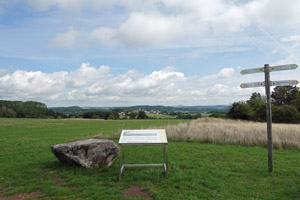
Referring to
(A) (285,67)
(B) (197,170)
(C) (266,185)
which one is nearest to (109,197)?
(B) (197,170)

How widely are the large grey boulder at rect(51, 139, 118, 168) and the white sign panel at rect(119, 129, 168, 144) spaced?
132 cm

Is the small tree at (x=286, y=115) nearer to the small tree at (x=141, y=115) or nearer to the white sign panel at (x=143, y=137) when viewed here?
the white sign panel at (x=143, y=137)

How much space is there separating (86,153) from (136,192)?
3.11 meters

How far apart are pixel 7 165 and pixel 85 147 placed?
405 cm

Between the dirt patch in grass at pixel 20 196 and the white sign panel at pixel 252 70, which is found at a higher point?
the white sign panel at pixel 252 70

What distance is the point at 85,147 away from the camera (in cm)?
809

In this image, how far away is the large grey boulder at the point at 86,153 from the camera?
802 centimetres

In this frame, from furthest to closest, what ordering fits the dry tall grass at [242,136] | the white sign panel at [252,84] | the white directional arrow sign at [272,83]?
the dry tall grass at [242,136], the white sign panel at [252,84], the white directional arrow sign at [272,83]

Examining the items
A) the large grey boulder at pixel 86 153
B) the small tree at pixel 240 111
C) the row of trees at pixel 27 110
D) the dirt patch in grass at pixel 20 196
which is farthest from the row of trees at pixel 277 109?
the row of trees at pixel 27 110

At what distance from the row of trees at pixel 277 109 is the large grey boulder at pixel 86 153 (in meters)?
33.9

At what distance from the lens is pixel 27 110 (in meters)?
87.9

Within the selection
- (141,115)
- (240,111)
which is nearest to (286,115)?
(240,111)

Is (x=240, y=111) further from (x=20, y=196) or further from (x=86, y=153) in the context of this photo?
(x=20, y=196)

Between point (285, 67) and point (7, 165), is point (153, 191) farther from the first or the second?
point (7, 165)
